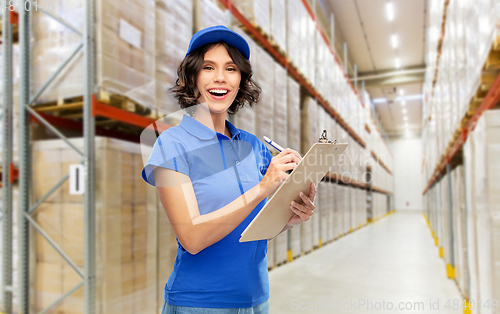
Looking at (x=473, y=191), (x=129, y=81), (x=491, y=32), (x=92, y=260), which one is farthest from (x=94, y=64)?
(x=473, y=191)

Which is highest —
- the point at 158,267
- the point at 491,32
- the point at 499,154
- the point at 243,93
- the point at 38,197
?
the point at 491,32

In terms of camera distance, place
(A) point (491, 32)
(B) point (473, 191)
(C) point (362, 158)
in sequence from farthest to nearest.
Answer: (C) point (362, 158) < (B) point (473, 191) < (A) point (491, 32)

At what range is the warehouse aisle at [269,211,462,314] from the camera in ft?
13.1

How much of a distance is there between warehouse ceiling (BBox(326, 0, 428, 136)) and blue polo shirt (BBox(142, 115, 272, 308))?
35.6 ft

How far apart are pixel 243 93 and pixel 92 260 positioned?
2237 mm

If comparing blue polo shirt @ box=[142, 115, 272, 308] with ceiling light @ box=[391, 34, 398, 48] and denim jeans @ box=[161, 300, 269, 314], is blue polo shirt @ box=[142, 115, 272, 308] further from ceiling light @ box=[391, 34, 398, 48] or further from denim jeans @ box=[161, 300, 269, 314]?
ceiling light @ box=[391, 34, 398, 48]

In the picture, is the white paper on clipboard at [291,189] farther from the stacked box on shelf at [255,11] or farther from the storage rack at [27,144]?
the stacked box on shelf at [255,11]

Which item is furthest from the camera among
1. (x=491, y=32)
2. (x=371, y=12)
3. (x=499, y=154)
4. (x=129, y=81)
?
(x=371, y=12)

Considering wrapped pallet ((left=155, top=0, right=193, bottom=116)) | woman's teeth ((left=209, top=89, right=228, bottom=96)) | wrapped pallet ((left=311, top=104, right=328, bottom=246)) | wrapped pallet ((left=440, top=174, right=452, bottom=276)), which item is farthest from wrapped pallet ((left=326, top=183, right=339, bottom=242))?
woman's teeth ((left=209, top=89, right=228, bottom=96))

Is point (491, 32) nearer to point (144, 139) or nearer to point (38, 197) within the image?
point (144, 139)

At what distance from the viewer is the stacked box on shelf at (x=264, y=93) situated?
5008mm

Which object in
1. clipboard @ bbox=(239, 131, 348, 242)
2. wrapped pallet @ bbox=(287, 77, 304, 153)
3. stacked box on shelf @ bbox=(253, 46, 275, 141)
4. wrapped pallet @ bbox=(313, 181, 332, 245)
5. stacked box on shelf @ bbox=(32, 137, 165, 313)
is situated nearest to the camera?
clipboard @ bbox=(239, 131, 348, 242)

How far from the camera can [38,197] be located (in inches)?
126

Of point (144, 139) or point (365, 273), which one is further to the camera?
point (365, 273)
